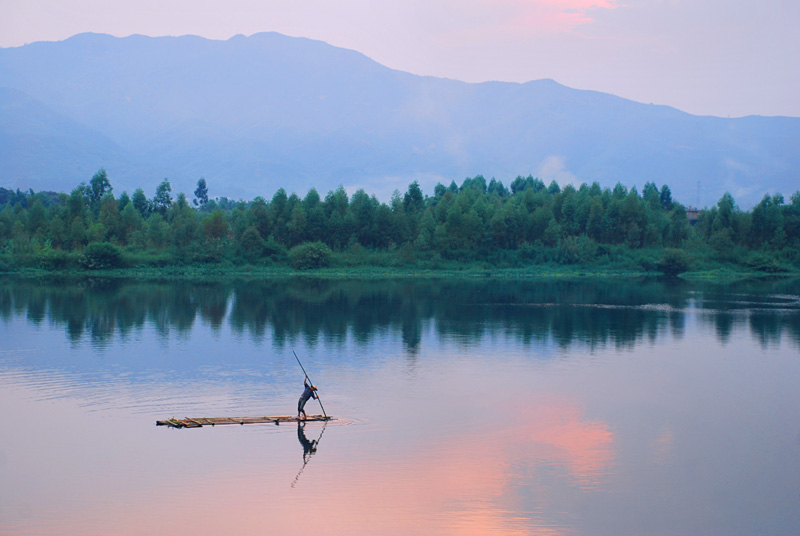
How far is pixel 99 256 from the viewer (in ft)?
190

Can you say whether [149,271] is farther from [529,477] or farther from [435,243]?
[529,477]

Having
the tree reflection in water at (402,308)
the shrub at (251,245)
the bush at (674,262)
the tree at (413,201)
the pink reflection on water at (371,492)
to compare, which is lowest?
the pink reflection on water at (371,492)

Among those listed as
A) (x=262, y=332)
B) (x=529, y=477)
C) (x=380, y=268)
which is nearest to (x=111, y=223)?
(x=380, y=268)

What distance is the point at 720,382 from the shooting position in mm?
22062

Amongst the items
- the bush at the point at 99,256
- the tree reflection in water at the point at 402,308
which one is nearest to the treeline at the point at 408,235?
the bush at the point at 99,256

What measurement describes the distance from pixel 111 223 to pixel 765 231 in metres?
52.9

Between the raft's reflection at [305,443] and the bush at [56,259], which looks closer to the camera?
the raft's reflection at [305,443]

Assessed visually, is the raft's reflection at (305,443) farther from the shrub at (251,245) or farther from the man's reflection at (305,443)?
the shrub at (251,245)

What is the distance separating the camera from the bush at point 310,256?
60.7 meters

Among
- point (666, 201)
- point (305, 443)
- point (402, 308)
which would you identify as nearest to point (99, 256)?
point (402, 308)

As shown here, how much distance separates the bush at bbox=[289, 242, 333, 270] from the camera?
60.7 m

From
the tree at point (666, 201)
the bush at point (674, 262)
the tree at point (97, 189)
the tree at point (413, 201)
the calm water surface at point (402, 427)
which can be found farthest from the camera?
the tree at point (666, 201)

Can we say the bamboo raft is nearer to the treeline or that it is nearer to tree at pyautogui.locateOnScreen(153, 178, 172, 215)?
the treeline

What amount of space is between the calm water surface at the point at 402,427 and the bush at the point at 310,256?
88.9 ft
